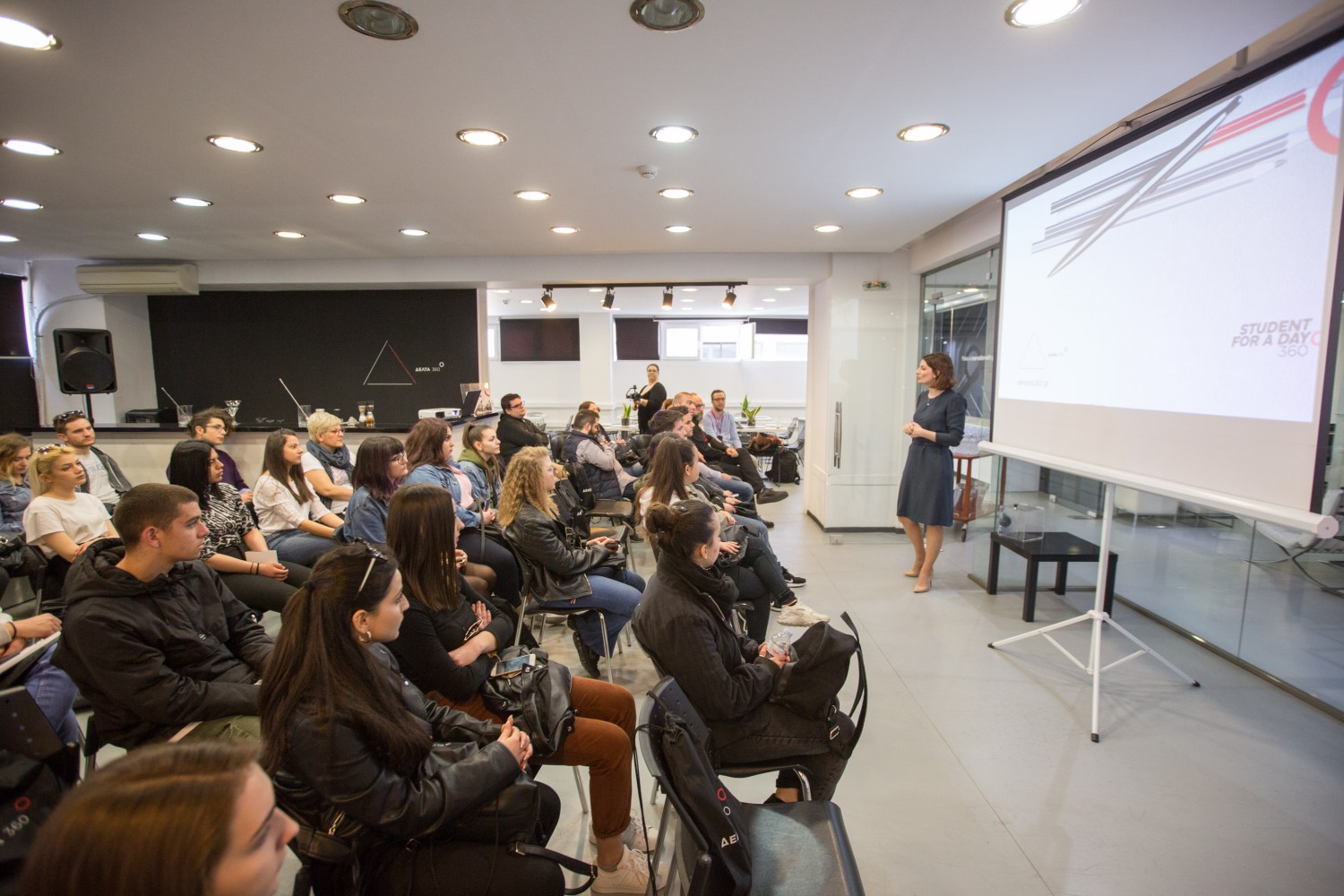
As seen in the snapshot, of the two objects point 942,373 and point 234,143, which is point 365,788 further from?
point 942,373

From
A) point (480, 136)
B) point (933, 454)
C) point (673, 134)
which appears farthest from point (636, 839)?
point (933, 454)

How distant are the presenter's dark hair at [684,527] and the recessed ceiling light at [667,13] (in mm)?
1465

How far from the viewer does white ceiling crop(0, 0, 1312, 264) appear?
1.86 metres

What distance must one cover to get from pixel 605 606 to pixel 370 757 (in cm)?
175

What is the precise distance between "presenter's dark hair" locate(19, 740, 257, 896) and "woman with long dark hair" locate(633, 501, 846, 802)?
1203mm

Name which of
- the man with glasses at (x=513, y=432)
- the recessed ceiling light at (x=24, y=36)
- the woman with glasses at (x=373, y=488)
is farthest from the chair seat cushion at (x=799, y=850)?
the man with glasses at (x=513, y=432)

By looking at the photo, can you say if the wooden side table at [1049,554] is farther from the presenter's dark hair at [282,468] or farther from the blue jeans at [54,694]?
the blue jeans at [54,694]

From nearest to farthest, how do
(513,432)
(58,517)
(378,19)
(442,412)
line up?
(378,19) → (58,517) → (513,432) → (442,412)

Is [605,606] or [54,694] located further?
[605,606]

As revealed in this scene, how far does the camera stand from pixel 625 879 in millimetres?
1853

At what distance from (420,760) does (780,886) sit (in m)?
0.84

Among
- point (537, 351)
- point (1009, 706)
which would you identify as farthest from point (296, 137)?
point (537, 351)

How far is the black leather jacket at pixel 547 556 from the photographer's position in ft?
9.25

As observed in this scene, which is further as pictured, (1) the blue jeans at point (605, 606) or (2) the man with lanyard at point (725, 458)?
(2) the man with lanyard at point (725, 458)
